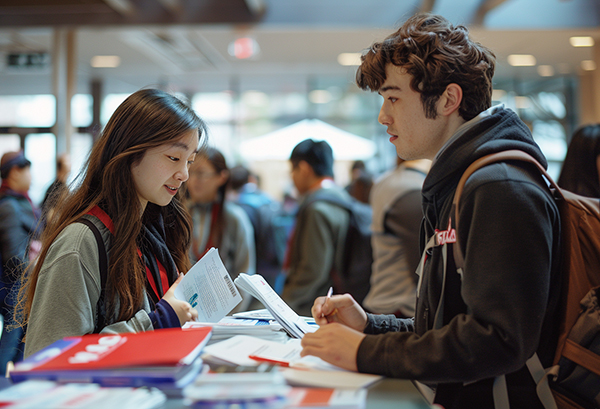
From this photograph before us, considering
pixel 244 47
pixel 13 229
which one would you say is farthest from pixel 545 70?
pixel 13 229

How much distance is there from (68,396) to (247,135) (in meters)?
9.91

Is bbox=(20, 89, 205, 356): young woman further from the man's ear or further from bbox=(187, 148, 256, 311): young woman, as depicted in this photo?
bbox=(187, 148, 256, 311): young woman

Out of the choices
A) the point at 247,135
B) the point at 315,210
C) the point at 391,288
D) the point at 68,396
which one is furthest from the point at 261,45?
the point at 68,396

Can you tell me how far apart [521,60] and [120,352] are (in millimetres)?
9690

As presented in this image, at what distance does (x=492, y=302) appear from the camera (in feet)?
3.25

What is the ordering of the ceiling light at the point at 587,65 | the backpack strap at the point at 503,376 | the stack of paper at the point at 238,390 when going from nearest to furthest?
the stack of paper at the point at 238,390 < the backpack strap at the point at 503,376 < the ceiling light at the point at 587,65

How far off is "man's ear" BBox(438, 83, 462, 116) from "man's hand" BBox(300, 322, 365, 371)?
642mm

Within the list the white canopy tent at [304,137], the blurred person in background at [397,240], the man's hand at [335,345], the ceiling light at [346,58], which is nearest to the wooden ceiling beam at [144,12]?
the white canopy tent at [304,137]

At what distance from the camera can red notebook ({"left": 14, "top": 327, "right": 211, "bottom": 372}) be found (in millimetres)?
883

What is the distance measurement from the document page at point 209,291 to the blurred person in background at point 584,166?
1810mm

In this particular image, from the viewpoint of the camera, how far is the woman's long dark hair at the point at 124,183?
55.1 inches

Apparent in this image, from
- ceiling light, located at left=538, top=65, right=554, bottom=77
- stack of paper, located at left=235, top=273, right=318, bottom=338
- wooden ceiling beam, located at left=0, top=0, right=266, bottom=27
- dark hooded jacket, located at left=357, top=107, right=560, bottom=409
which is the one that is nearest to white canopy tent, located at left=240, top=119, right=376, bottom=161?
wooden ceiling beam, located at left=0, top=0, right=266, bottom=27

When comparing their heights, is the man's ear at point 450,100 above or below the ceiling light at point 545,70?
below

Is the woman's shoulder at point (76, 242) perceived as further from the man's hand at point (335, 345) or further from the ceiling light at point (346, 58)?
the ceiling light at point (346, 58)
